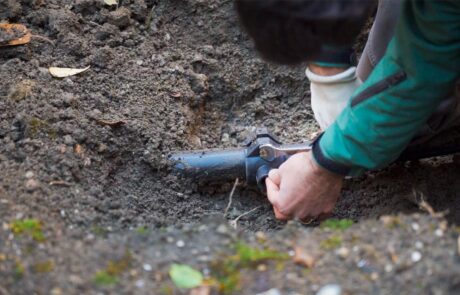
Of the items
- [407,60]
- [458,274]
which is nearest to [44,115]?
[407,60]

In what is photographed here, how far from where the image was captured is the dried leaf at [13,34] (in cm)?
275

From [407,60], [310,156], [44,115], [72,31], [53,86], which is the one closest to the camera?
[407,60]

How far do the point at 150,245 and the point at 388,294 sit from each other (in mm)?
584

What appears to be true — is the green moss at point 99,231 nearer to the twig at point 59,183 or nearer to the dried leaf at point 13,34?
the twig at point 59,183

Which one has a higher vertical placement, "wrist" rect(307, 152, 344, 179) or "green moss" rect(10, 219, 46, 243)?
"green moss" rect(10, 219, 46, 243)

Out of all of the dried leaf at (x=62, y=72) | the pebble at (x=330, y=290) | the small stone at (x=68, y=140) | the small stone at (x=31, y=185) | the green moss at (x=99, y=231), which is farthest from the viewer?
the dried leaf at (x=62, y=72)

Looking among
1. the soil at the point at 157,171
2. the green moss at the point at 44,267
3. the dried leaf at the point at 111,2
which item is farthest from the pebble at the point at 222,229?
the dried leaf at the point at 111,2

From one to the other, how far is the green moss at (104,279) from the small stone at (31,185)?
1.62 ft

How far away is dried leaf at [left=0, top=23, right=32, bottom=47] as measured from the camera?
2754 millimetres

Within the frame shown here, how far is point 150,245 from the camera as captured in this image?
1.78 metres

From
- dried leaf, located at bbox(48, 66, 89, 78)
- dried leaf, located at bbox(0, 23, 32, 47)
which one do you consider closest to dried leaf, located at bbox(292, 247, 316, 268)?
dried leaf, located at bbox(48, 66, 89, 78)

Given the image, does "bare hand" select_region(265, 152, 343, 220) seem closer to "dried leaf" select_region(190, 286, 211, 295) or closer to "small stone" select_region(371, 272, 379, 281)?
"small stone" select_region(371, 272, 379, 281)

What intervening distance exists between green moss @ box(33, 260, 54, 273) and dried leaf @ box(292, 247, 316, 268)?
22.3 inches

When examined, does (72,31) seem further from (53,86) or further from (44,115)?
(44,115)
